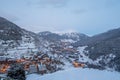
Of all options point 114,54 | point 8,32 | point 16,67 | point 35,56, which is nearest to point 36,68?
point 35,56

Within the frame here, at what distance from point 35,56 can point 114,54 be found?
6276cm

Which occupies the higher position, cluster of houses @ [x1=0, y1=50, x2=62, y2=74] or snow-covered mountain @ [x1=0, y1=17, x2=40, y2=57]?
snow-covered mountain @ [x1=0, y1=17, x2=40, y2=57]

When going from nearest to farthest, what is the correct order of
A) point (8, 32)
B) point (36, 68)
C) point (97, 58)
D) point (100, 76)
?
1. point (100, 76)
2. point (36, 68)
3. point (97, 58)
4. point (8, 32)

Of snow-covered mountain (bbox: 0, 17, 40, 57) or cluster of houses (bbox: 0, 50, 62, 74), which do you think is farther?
snow-covered mountain (bbox: 0, 17, 40, 57)

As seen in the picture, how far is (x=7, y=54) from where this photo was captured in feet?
450

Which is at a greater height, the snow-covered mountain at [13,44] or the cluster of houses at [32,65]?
the snow-covered mountain at [13,44]

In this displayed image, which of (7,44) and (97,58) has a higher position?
(7,44)

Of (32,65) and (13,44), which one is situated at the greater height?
(13,44)

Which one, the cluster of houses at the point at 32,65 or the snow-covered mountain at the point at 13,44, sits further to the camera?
the snow-covered mountain at the point at 13,44

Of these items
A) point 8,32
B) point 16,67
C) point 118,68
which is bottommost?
point 118,68

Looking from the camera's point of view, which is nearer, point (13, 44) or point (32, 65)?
point (32, 65)

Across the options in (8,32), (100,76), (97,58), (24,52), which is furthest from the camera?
(8,32)

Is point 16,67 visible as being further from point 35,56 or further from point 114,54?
point 114,54

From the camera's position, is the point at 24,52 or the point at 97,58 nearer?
the point at 24,52
